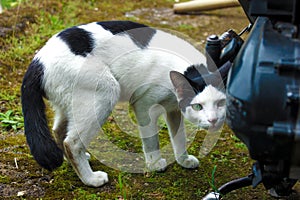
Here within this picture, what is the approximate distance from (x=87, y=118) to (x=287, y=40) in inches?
45.3

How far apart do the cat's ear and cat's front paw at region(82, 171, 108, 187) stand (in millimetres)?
524

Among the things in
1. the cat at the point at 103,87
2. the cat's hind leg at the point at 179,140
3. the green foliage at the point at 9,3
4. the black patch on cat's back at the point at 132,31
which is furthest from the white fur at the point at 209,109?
the green foliage at the point at 9,3

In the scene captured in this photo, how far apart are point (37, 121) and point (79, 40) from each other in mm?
417

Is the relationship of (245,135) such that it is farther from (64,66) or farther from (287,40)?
(64,66)

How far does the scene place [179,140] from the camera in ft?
8.13

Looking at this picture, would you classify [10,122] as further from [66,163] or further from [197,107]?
[197,107]

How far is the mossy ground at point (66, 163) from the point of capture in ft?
7.26

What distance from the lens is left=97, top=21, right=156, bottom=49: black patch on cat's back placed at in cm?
229

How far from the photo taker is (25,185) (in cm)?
226

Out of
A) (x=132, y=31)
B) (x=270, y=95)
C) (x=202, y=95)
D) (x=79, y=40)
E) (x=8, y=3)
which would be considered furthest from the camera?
(x=8, y=3)

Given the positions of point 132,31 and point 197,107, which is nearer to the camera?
point 197,107

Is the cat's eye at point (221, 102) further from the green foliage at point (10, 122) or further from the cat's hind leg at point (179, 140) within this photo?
the green foliage at point (10, 122)

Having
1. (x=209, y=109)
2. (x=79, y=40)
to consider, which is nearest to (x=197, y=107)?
(x=209, y=109)

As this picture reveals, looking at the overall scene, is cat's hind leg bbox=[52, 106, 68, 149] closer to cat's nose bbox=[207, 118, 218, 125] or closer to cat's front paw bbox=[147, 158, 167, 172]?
cat's front paw bbox=[147, 158, 167, 172]
